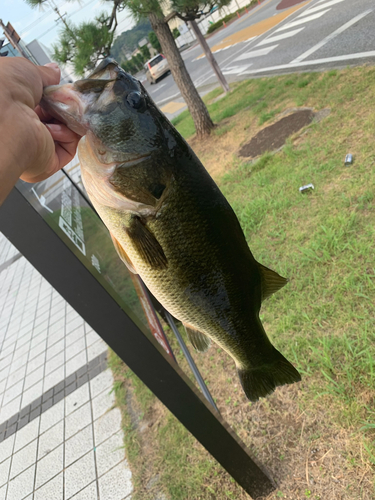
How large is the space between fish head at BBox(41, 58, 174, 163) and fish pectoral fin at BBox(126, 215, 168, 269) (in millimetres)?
227

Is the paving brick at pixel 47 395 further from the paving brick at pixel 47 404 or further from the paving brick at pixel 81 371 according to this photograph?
the paving brick at pixel 81 371

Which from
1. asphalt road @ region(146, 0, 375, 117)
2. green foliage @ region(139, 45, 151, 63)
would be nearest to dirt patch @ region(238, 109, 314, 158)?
asphalt road @ region(146, 0, 375, 117)

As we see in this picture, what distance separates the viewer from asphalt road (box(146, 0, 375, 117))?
26.0 feet

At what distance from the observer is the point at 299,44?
1056 centimetres

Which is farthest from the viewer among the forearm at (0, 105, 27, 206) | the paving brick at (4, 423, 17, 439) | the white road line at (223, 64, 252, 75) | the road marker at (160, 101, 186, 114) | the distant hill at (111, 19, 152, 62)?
the road marker at (160, 101, 186, 114)

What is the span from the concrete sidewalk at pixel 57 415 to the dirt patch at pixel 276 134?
157 inches

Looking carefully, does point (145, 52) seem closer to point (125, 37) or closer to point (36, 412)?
point (125, 37)

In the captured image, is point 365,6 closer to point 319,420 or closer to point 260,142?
point 260,142

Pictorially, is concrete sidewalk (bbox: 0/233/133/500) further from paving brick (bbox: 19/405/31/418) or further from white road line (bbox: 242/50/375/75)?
white road line (bbox: 242/50/375/75)

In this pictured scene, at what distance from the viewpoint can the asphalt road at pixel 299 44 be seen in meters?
7.92

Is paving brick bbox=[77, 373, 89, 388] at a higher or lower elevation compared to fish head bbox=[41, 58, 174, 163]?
lower

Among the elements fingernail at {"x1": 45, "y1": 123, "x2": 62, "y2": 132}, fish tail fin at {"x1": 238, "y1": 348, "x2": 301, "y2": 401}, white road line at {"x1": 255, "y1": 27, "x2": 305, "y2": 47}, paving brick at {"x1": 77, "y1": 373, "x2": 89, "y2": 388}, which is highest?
fingernail at {"x1": 45, "y1": 123, "x2": 62, "y2": 132}

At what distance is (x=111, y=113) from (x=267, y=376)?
1.23m

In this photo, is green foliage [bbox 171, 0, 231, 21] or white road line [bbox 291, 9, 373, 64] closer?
green foliage [bbox 171, 0, 231, 21]
